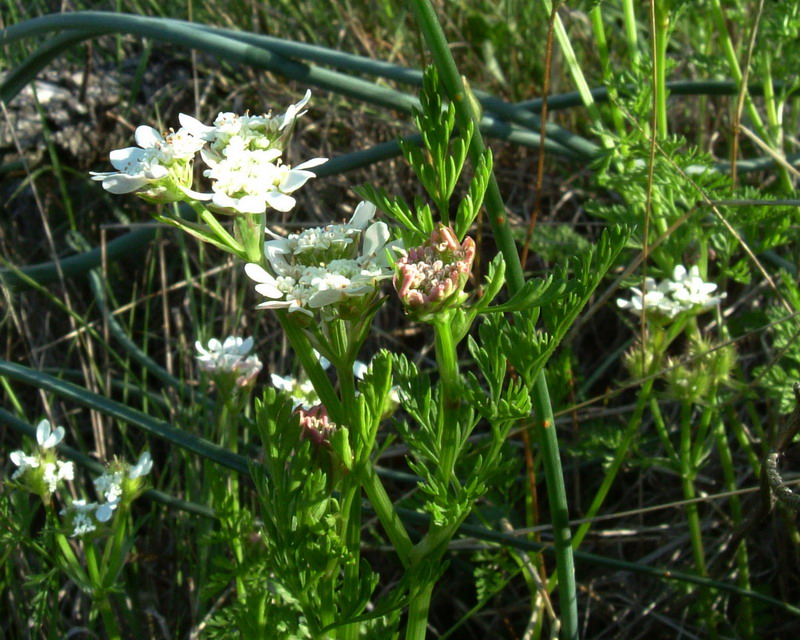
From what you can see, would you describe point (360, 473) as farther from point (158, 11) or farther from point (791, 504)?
point (158, 11)

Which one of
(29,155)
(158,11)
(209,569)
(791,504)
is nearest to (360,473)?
(791,504)

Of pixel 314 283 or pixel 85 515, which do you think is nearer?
pixel 314 283

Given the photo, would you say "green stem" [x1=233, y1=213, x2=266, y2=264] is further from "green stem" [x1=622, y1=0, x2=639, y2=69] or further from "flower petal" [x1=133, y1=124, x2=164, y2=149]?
"green stem" [x1=622, y1=0, x2=639, y2=69]

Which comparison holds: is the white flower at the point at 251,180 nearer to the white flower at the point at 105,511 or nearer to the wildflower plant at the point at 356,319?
the wildflower plant at the point at 356,319

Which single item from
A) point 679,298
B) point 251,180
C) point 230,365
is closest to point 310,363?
point 251,180

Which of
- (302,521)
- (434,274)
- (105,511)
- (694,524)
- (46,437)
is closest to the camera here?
(434,274)

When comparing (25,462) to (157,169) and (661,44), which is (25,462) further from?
(661,44)

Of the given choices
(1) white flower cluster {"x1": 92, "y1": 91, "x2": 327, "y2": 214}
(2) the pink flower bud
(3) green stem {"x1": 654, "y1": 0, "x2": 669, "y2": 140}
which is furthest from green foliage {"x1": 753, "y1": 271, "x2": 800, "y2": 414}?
(1) white flower cluster {"x1": 92, "y1": 91, "x2": 327, "y2": 214}
